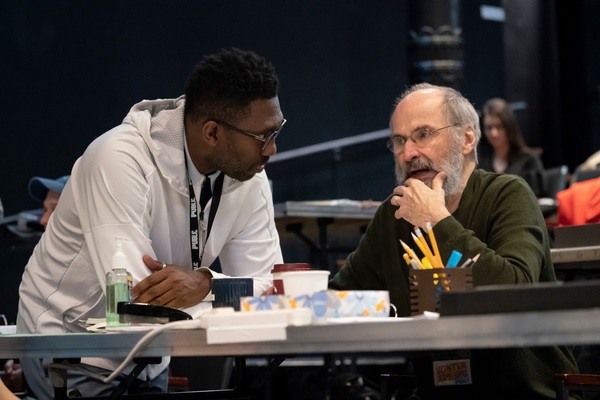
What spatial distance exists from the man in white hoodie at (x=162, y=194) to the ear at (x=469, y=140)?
518 mm

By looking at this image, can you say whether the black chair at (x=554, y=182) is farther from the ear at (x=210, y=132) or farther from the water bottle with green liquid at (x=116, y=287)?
the water bottle with green liquid at (x=116, y=287)

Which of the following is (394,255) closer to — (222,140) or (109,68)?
(222,140)

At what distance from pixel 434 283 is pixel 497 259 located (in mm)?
399

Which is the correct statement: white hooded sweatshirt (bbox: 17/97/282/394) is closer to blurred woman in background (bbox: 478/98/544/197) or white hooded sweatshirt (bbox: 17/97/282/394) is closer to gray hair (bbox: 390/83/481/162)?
gray hair (bbox: 390/83/481/162)

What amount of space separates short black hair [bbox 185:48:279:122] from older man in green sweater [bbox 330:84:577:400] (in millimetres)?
397

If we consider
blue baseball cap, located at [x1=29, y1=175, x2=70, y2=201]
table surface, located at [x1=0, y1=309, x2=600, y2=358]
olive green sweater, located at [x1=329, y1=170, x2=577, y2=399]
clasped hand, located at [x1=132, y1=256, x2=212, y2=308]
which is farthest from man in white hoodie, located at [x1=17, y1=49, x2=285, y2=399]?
blue baseball cap, located at [x1=29, y1=175, x2=70, y2=201]

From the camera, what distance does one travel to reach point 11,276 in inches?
250

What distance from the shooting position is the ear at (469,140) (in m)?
2.65

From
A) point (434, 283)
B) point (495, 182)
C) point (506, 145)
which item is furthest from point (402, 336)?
point (506, 145)

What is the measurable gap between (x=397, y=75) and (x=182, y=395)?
20.9 feet

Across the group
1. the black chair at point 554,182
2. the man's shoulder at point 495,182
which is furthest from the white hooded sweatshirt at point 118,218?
the black chair at point 554,182

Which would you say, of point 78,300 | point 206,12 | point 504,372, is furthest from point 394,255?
point 206,12

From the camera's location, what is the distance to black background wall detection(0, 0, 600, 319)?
6.29 m

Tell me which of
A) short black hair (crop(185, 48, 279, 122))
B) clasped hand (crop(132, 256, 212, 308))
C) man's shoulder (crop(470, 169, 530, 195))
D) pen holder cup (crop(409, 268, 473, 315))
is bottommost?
clasped hand (crop(132, 256, 212, 308))
